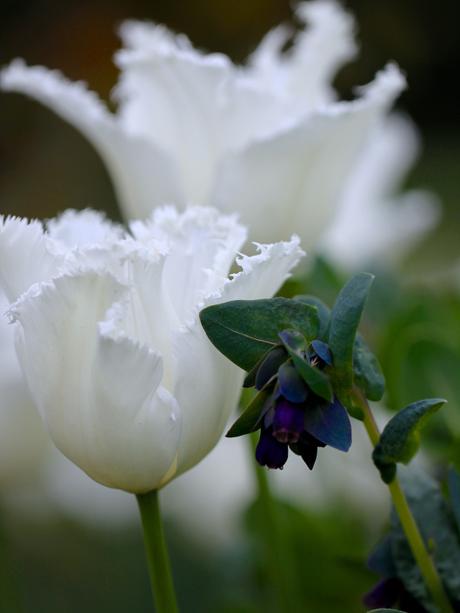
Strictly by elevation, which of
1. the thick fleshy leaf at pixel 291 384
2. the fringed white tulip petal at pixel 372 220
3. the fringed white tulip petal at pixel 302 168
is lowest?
the thick fleshy leaf at pixel 291 384

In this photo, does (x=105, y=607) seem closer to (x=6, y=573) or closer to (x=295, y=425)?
(x=6, y=573)

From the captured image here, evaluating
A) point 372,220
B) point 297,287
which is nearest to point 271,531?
point 297,287

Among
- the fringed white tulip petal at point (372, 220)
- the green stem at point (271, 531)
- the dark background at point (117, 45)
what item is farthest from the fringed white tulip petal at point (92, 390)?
the dark background at point (117, 45)

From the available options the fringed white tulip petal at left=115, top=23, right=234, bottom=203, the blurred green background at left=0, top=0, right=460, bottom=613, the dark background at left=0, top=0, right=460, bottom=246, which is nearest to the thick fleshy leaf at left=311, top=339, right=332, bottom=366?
the blurred green background at left=0, top=0, right=460, bottom=613

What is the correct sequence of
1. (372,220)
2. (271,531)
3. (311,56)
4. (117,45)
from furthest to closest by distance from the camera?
(117,45) < (372,220) < (311,56) < (271,531)

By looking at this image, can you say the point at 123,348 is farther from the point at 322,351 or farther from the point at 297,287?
the point at 297,287

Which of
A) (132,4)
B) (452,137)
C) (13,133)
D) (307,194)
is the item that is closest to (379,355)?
(307,194)

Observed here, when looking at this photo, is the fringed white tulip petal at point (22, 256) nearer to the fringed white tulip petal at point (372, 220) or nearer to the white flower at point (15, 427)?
the white flower at point (15, 427)
